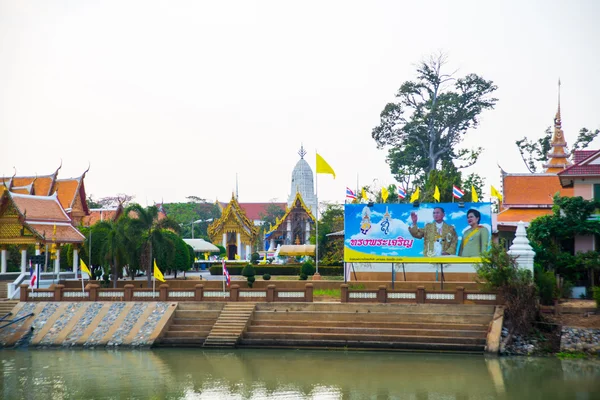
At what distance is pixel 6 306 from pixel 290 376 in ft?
52.3

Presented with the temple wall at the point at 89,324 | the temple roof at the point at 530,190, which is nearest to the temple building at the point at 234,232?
the temple roof at the point at 530,190

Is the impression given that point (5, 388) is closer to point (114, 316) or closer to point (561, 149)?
point (114, 316)

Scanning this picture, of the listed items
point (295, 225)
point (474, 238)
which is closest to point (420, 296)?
point (474, 238)

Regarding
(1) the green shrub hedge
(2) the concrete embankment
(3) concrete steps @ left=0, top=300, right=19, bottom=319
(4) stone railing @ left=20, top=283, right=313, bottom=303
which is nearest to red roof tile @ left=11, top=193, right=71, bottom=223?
(3) concrete steps @ left=0, top=300, right=19, bottom=319

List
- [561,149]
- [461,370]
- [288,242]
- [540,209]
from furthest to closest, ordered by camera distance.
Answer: [288,242] < [561,149] < [540,209] < [461,370]

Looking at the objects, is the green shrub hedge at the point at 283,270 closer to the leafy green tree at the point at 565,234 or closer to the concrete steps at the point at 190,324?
the leafy green tree at the point at 565,234

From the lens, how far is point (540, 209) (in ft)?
151

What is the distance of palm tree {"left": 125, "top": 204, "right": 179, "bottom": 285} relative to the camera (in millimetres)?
37938

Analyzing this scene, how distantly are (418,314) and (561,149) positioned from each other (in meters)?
28.3

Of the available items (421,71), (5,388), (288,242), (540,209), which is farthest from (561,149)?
(5,388)

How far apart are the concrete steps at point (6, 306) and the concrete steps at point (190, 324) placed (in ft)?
25.7

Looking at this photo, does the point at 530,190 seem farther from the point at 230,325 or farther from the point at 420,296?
the point at 230,325

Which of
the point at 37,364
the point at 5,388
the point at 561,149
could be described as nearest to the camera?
the point at 5,388

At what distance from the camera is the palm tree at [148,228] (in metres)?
37.9
